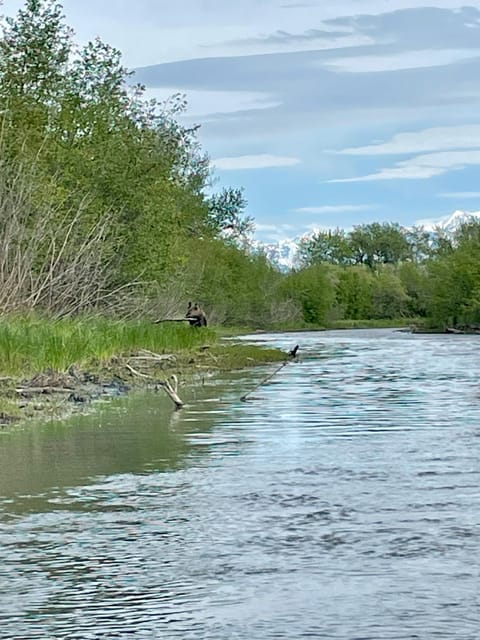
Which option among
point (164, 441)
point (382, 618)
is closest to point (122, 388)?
point (164, 441)

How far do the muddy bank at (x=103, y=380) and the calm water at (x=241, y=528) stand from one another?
1.27 meters

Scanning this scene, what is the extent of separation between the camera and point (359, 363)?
3891 cm

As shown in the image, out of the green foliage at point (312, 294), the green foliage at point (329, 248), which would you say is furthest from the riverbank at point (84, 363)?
the green foliage at point (329, 248)

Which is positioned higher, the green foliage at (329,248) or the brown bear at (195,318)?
the green foliage at (329,248)

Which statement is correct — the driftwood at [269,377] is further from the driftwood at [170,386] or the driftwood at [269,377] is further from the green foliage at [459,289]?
the green foliage at [459,289]

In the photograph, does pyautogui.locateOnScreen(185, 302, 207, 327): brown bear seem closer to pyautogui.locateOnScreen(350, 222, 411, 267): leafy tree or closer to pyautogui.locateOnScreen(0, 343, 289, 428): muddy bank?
pyautogui.locateOnScreen(0, 343, 289, 428): muddy bank

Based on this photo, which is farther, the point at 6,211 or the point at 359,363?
the point at 359,363

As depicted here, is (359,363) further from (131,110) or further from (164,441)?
(164,441)

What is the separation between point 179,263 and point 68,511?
39295 mm

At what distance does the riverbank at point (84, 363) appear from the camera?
21047 millimetres

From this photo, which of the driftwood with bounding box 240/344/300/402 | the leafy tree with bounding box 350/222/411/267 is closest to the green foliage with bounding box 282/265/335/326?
the leafy tree with bounding box 350/222/411/267

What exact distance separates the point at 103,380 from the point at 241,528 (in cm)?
1582

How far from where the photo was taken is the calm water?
303 inches

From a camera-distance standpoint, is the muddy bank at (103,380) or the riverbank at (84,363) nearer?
the muddy bank at (103,380)
